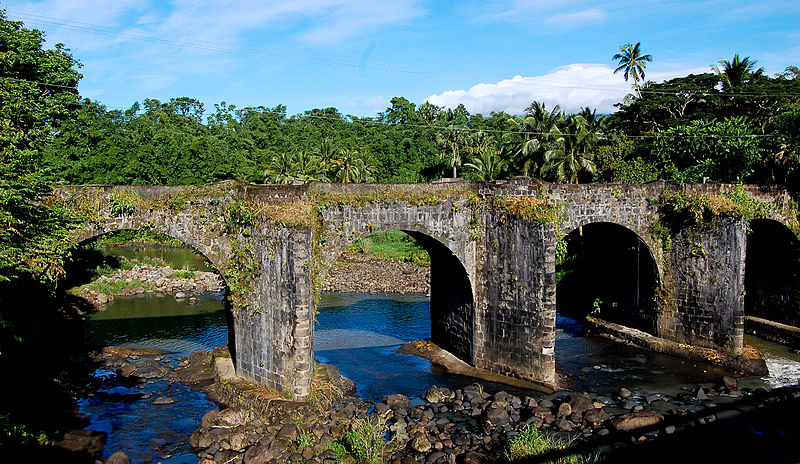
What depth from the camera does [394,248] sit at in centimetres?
3703

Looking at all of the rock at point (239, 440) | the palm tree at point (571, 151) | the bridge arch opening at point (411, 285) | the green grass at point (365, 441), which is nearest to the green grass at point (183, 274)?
the bridge arch opening at point (411, 285)

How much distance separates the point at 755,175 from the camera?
22.3m

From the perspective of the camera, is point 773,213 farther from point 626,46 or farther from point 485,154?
point 626,46

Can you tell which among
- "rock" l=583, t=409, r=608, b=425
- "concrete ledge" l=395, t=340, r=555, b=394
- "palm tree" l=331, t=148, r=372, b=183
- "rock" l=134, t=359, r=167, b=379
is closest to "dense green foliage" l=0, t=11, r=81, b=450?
"rock" l=134, t=359, r=167, b=379

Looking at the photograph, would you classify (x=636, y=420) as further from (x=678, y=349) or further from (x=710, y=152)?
(x=710, y=152)

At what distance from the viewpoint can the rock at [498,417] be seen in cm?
1310

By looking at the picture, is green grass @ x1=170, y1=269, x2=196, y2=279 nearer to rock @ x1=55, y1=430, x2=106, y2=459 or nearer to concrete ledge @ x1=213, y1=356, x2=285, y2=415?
concrete ledge @ x1=213, y1=356, x2=285, y2=415

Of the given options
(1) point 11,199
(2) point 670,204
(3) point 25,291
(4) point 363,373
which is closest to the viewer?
(1) point 11,199

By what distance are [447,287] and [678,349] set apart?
7000 mm

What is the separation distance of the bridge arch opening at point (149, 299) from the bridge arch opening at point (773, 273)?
685 inches

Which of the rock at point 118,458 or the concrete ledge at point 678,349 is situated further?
the concrete ledge at point 678,349

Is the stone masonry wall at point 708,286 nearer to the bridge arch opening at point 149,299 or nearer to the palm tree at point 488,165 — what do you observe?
the bridge arch opening at point 149,299

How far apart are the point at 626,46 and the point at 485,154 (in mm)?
11540

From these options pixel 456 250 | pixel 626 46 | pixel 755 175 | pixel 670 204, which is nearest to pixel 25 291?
pixel 456 250
